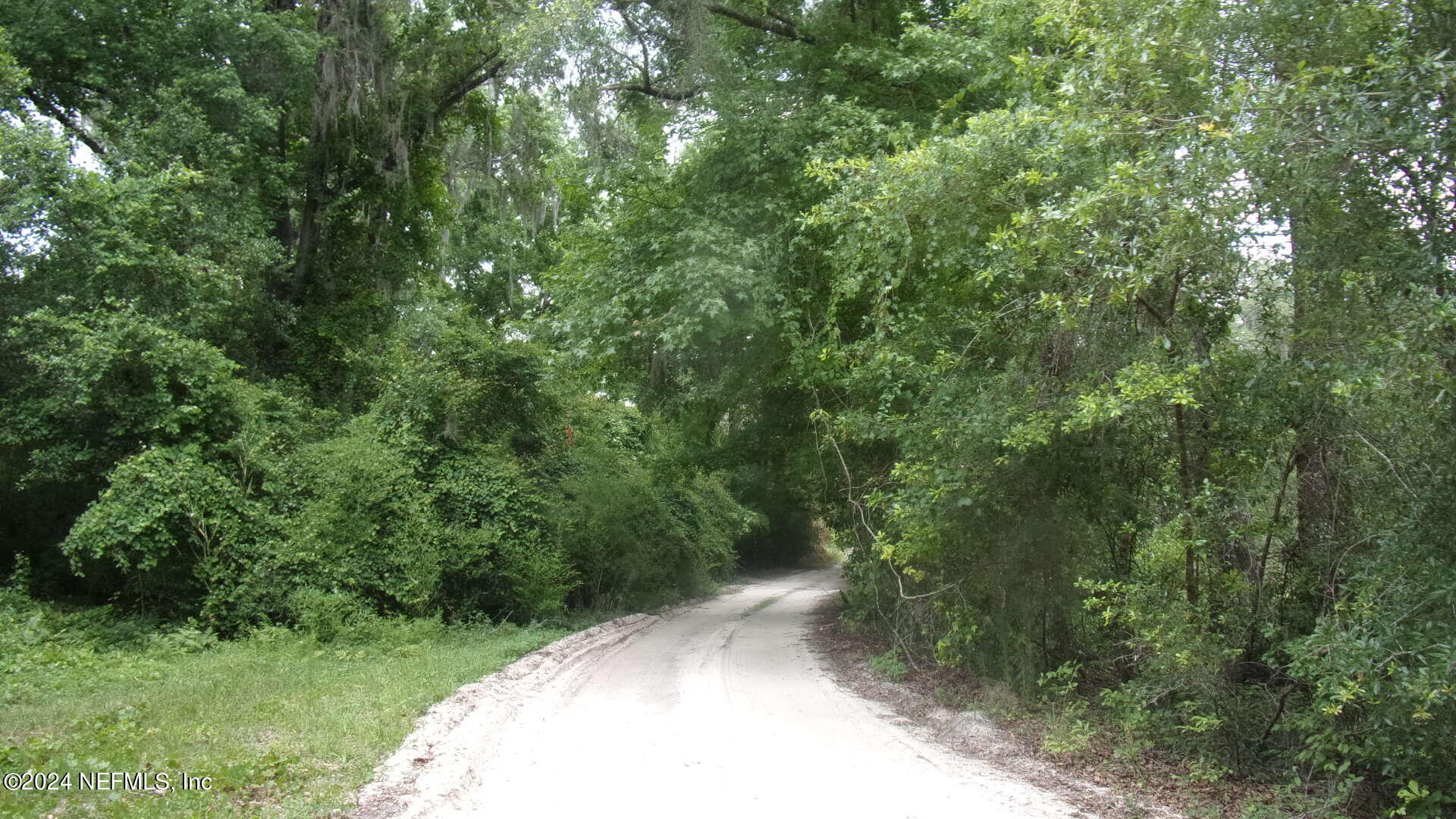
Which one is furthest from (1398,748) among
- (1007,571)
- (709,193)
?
(709,193)

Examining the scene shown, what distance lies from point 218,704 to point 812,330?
8.32 meters

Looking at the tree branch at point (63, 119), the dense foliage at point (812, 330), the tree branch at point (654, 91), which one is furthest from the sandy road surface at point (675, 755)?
the tree branch at point (63, 119)

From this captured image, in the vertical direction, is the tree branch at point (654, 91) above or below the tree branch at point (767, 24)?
below

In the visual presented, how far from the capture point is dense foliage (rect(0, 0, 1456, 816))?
5.91 metres

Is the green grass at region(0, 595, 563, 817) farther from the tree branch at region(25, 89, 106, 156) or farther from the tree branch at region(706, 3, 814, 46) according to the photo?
the tree branch at region(706, 3, 814, 46)

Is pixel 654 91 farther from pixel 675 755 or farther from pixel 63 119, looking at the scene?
pixel 675 755

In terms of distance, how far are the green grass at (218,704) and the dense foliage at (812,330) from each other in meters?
1.33

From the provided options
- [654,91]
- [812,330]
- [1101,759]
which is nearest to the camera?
[1101,759]

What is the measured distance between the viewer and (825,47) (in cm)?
1362

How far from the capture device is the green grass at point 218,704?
18.9ft

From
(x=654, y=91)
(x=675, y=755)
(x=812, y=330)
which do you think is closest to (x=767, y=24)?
(x=654, y=91)

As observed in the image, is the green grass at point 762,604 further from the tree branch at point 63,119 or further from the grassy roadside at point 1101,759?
the tree branch at point 63,119

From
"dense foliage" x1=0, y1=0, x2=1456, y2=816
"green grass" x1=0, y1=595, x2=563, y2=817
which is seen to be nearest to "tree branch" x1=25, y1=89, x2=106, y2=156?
"dense foliage" x1=0, y1=0, x2=1456, y2=816

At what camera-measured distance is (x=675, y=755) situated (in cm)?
751
